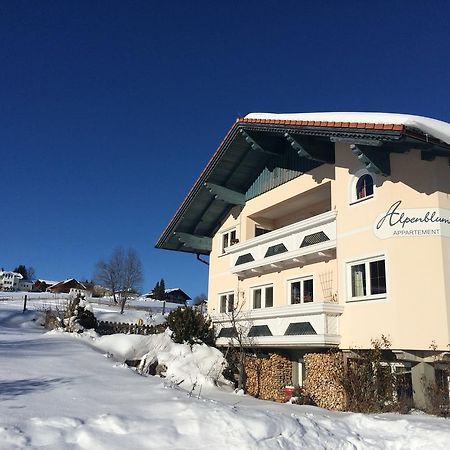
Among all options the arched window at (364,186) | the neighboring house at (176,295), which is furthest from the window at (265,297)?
the neighboring house at (176,295)

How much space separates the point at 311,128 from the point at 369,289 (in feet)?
16.5

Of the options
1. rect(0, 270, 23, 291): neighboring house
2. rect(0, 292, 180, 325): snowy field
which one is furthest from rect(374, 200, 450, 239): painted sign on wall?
rect(0, 270, 23, 291): neighboring house

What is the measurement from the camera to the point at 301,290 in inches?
707

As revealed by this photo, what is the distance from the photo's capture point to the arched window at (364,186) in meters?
15.1

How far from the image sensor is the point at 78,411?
7.89 meters

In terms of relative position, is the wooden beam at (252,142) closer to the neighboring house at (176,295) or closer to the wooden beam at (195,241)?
the wooden beam at (195,241)

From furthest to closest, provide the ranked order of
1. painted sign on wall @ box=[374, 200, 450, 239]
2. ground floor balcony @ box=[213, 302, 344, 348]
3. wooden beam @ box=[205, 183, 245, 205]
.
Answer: wooden beam @ box=[205, 183, 245, 205] < ground floor balcony @ box=[213, 302, 344, 348] < painted sign on wall @ box=[374, 200, 450, 239]

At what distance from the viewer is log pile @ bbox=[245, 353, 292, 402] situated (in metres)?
17.7

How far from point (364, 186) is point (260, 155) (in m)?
5.98

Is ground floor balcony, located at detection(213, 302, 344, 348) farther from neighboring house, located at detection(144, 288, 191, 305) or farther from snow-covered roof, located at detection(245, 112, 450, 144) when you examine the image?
neighboring house, located at detection(144, 288, 191, 305)

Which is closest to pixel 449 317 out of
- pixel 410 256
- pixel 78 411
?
pixel 410 256

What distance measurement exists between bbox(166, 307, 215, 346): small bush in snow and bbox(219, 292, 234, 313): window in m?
2.00

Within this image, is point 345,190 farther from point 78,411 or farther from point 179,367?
point 78,411

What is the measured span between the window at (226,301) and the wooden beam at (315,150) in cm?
827
